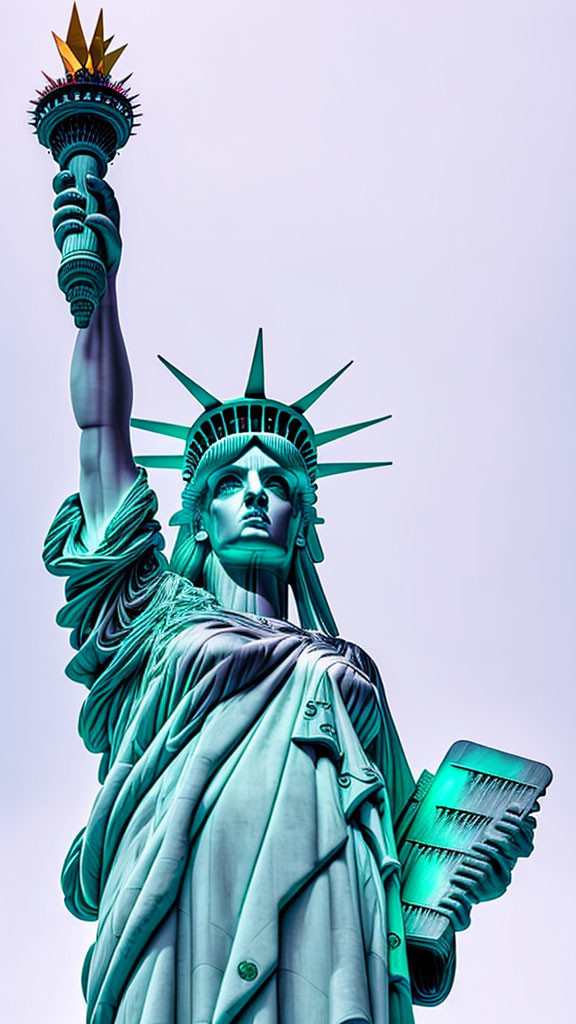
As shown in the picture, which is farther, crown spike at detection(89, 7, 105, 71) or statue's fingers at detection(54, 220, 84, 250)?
crown spike at detection(89, 7, 105, 71)

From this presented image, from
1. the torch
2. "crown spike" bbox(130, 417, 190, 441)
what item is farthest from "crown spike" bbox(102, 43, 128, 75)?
"crown spike" bbox(130, 417, 190, 441)

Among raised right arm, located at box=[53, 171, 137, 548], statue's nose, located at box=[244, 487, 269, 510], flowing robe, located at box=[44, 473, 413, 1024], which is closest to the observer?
flowing robe, located at box=[44, 473, 413, 1024]

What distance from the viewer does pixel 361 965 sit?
10000 millimetres

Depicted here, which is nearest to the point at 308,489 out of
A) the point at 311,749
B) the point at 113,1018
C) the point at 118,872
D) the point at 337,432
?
the point at 337,432

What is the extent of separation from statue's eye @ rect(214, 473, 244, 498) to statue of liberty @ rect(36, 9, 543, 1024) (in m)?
0.01

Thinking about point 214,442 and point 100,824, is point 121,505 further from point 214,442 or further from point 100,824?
point 100,824

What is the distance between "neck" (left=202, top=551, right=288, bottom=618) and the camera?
12.5 meters

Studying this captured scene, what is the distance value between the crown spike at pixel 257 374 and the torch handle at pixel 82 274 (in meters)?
1.16

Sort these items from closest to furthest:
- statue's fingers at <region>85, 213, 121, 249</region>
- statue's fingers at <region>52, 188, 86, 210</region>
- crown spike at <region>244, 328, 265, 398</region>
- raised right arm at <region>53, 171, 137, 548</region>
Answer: raised right arm at <region>53, 171, 137, 548</region> < statue's fingers at <region>85, 213, 121, 249</region> < statue's fingers at <region>52, 188, 86, 210</region> < crown spike at <region>244, 328, 265, 398</region>

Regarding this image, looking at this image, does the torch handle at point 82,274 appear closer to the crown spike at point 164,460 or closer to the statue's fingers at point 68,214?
the statue's fingers at point 68,214

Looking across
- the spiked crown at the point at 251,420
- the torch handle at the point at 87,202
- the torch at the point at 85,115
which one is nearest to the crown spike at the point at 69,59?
the torch at the point at 85,115

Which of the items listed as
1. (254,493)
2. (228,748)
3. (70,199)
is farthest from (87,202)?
(228,748)

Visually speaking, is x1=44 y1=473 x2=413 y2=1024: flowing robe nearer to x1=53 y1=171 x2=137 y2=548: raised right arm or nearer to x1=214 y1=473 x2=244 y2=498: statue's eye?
x1=53 y1=171 x2=137 y2=548: raised right arm

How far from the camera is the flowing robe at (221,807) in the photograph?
986 centimetres
